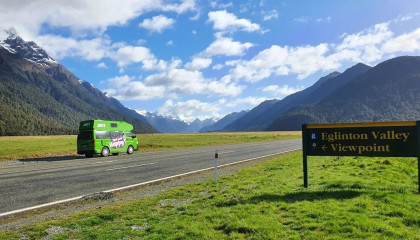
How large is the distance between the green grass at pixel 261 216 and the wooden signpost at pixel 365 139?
1.02m

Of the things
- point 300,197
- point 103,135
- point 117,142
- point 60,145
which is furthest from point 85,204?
point 60,145

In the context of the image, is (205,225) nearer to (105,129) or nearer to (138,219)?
(138,219)

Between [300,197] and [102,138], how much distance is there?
23.2 meters

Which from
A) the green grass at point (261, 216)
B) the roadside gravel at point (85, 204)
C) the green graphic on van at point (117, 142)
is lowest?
the roadside gravel at point (85, 204)

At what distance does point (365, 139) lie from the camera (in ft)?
31.5

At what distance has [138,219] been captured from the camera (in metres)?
7.12

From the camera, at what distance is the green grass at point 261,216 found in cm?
570

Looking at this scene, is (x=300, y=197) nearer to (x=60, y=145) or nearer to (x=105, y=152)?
(x=105, y=152)

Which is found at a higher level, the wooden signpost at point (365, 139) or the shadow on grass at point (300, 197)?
the wooden signpost at point (365, 139)

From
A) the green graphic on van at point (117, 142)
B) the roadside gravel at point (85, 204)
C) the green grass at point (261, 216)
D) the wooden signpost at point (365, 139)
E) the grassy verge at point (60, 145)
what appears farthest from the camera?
the grassy verge at point (60, 145)

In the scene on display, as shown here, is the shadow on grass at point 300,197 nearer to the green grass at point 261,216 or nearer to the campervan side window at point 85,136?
the green grass at point 261,216

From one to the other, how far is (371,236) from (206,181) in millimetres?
7828

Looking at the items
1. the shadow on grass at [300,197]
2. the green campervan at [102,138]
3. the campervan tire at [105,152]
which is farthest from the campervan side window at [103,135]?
the shadow on grass at [300,197]

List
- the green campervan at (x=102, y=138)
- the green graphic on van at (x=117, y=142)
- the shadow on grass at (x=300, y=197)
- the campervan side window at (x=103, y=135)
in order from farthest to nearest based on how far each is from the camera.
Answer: the green graphic on van at (x=117, y=142)
the campervan side window at (x=103, y=135)
the green campervan at (x=102, y=138)
the shadow on grass at (x=300, y=197)
